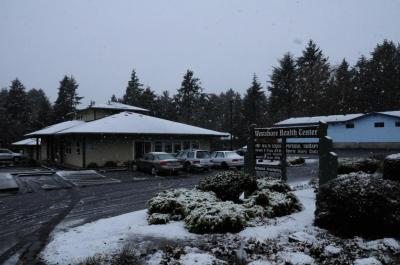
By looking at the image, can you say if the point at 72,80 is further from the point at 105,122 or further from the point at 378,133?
the point at 378,133

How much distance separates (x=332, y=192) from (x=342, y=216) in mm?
538

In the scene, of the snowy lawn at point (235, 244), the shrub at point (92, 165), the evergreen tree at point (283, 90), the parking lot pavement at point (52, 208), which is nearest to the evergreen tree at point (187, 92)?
the evergreen tree at point (283, 90)

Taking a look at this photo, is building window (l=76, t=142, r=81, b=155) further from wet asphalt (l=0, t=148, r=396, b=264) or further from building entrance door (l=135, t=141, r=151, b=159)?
wet asphalt (l=0, t=148, r=396, b=264)

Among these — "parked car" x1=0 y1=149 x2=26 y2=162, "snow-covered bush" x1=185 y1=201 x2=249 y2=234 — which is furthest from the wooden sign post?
"parked car" x1=0 y1=149 x2=26 y2=162

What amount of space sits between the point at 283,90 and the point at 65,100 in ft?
157

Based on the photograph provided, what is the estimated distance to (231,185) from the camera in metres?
10.3

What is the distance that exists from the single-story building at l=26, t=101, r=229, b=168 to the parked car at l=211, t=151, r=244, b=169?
6.27 m

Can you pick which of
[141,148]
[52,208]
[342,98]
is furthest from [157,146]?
[342,98]

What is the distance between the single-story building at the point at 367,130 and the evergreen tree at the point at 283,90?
21085mm

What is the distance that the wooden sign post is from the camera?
33.7 feet

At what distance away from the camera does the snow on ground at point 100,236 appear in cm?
657

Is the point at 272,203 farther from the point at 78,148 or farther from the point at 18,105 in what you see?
the point at 18,105

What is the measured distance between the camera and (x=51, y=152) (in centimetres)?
3881

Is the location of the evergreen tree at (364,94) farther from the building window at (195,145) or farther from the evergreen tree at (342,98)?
the building window at (195,145)
